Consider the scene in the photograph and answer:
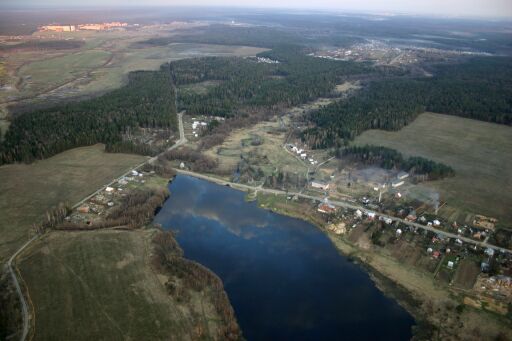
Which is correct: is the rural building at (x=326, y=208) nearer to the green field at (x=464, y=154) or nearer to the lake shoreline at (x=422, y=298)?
the lake shoreline at (x=422, y=298)

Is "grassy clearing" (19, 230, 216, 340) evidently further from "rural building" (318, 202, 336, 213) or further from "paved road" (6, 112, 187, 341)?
"rural building" (318, 202, 336, 213)

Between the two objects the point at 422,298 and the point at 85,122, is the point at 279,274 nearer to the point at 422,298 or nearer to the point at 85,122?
the point at 422,298

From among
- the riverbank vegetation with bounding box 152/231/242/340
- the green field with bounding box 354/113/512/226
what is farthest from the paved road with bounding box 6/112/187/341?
the green field with bounding box 354/113/512/226

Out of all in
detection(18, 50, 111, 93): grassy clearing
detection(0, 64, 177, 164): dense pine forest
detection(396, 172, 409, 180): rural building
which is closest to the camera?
detection(396, 172, 409, 180): rural building

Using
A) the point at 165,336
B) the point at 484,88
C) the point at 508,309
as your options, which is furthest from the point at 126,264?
the point at 484,88

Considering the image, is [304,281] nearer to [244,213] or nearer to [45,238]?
[244,213]

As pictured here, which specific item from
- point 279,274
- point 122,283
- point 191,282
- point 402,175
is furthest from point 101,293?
point 402,175
